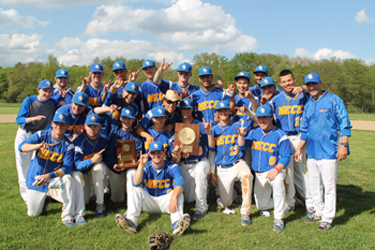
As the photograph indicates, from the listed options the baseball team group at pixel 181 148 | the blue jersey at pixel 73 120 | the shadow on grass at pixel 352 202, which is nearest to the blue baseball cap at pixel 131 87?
the baseball team group at pixel 181 148

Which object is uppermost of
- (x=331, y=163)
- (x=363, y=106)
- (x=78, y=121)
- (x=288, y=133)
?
(x=78, y=121)

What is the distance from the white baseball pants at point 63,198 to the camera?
15.6 ft

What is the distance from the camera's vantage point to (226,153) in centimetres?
551

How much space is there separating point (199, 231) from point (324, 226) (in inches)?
82.1

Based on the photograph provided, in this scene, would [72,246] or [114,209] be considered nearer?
[72,246]

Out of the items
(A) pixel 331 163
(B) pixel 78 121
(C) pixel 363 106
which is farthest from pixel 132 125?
(C) pixel 363 106

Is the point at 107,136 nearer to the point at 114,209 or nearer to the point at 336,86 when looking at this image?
the point at 114,209

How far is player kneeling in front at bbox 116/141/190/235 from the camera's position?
4590mm

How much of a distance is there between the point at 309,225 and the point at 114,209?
11.9 ft

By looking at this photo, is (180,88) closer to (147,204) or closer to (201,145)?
(201,145)

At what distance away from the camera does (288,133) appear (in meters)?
5.53

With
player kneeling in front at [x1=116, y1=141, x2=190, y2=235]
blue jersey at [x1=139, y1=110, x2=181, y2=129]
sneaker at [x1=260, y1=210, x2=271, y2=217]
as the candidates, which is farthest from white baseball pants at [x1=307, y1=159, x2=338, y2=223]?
blue jersey at [x1=139, y1=110, x2=181, y2=129]

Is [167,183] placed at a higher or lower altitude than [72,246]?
higher

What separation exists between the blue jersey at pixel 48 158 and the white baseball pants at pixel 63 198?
0.12 m
